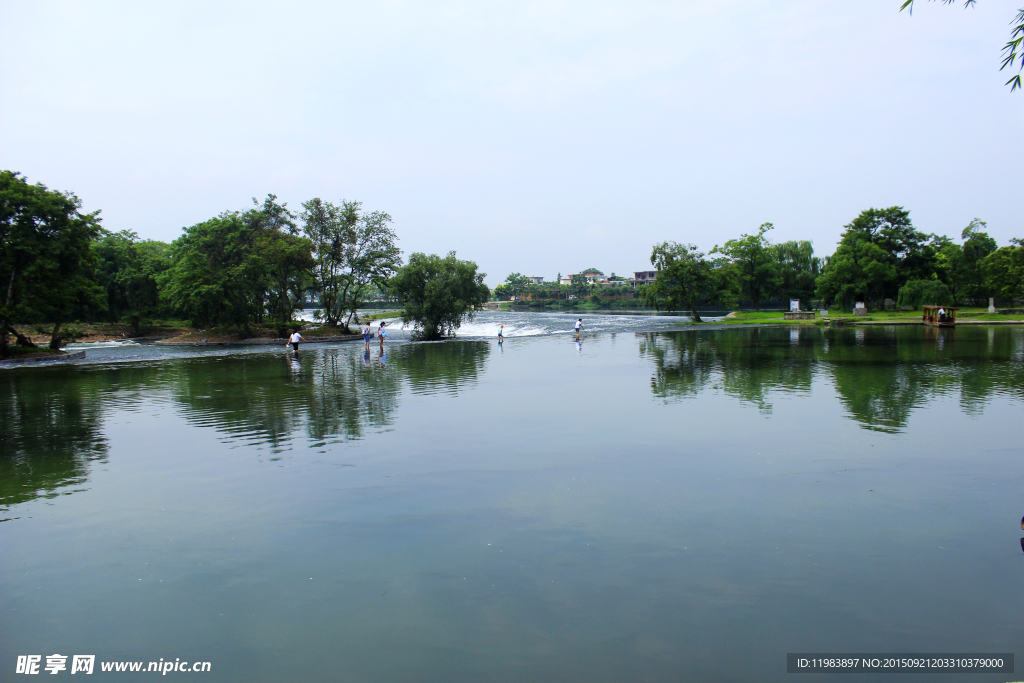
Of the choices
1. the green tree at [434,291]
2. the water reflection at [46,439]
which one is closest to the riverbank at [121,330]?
the green tree at [434,291]

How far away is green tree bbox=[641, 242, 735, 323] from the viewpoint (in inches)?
3049

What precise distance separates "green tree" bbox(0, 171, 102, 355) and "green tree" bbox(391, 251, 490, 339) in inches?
1088

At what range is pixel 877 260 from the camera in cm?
8462

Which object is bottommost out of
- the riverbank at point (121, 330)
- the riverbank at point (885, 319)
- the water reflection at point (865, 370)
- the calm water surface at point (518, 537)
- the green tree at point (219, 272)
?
the calm water surface at point (518, 537)

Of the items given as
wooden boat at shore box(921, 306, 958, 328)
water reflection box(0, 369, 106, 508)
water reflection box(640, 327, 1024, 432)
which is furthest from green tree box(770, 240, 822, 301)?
water reflection box(0, 369, 106, 508)

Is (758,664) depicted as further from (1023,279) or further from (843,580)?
(1023,279)

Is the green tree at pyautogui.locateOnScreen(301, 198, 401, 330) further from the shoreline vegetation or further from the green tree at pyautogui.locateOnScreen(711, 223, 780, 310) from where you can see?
the green tree at pyautogui.locateOnScreen(711, 223, 780, 310)

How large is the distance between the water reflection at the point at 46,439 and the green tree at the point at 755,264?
83.8 meters

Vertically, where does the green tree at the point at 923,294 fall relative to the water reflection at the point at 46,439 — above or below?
above

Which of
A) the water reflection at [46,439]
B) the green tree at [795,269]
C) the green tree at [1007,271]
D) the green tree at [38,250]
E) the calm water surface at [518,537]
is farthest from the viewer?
the green tree at [795,269]

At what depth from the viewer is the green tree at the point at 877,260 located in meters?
83.8

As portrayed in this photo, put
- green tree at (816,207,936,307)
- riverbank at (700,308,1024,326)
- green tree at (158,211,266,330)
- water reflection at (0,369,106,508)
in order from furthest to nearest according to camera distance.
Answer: green tree at (816,207,936,307) → riverbank at (700,308,1024,326) → green tree at (158,211,266,330) → water reflection at (0,369,106,508)

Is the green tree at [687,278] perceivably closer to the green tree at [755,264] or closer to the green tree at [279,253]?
A: the green tree at [755,264]

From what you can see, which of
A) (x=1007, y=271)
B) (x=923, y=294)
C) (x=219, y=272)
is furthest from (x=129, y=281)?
(x=1007, y=271)
